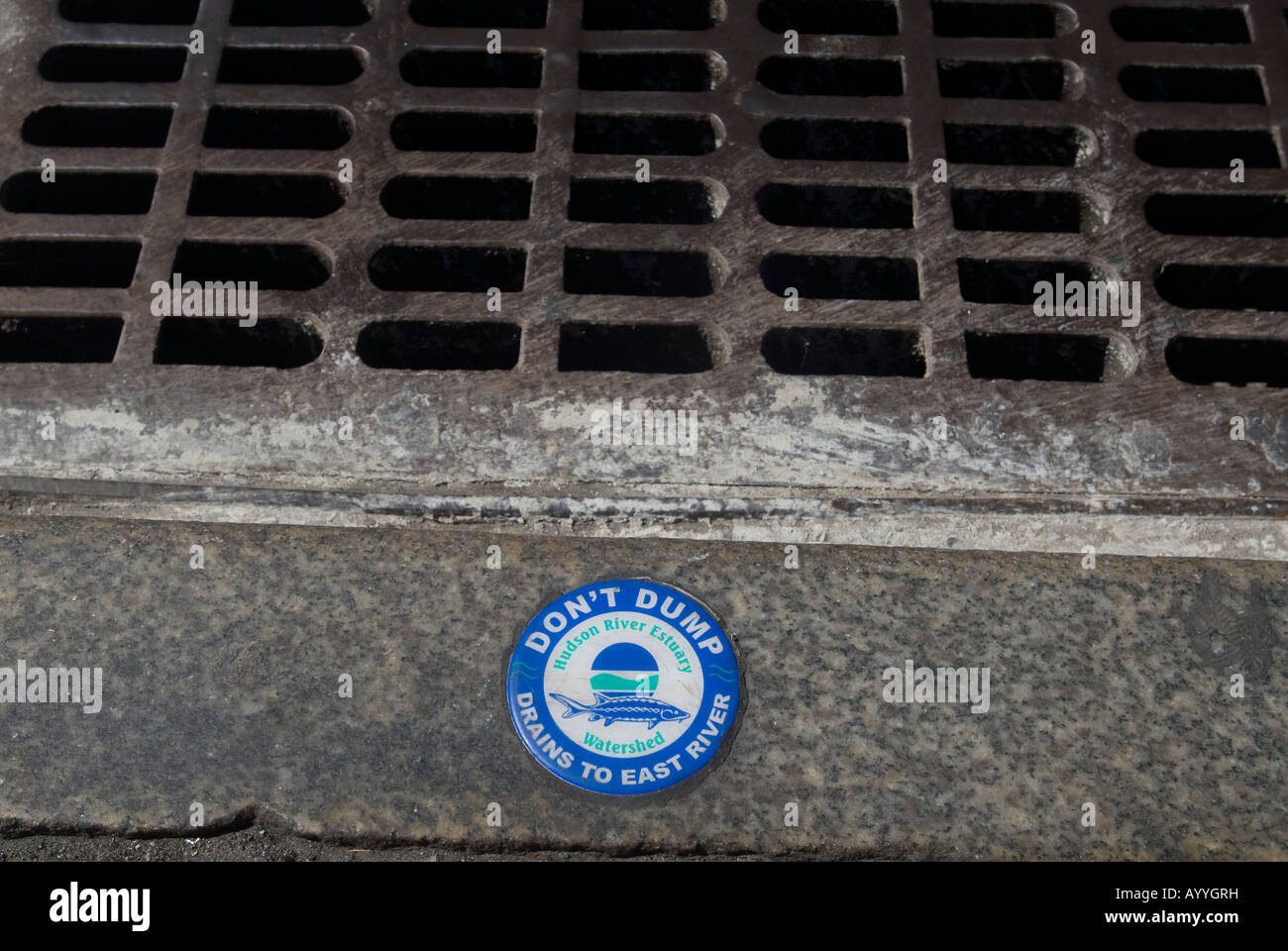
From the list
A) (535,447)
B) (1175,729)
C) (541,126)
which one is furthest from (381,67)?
(1175,729)

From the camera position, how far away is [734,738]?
1581 mm

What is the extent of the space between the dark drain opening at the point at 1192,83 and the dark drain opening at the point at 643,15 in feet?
2.67

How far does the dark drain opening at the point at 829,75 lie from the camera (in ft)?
7.09

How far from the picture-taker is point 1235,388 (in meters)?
1.78

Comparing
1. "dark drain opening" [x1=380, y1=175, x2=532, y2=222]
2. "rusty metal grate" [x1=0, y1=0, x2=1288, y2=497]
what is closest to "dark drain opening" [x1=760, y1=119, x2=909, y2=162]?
"rusty metal grate" [x1=0, y1=0, x2=1288, y2=497]

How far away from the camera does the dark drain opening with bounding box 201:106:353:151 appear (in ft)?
6.88

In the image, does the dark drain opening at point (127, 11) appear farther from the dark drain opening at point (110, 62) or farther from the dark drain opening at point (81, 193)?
the dark drain opening at point (81, 193)

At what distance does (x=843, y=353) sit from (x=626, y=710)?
751 mm

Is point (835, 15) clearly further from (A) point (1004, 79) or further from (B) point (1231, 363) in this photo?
(B) point (1231, 363)

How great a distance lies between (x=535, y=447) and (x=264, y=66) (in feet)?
3.39

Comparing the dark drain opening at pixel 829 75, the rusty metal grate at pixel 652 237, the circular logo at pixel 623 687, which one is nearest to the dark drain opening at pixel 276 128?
the rusty metal grate at pixel 652 237

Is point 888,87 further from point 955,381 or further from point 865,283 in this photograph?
point 955,381

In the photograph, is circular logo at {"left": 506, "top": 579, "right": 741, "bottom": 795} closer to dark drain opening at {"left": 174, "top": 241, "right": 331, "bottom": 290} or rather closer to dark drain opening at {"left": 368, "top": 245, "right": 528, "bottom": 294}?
dark drain opening at {"left": 368, "top": 245, "right": 528, "bottom": 294}

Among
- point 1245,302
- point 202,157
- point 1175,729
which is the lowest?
point 1175,729
